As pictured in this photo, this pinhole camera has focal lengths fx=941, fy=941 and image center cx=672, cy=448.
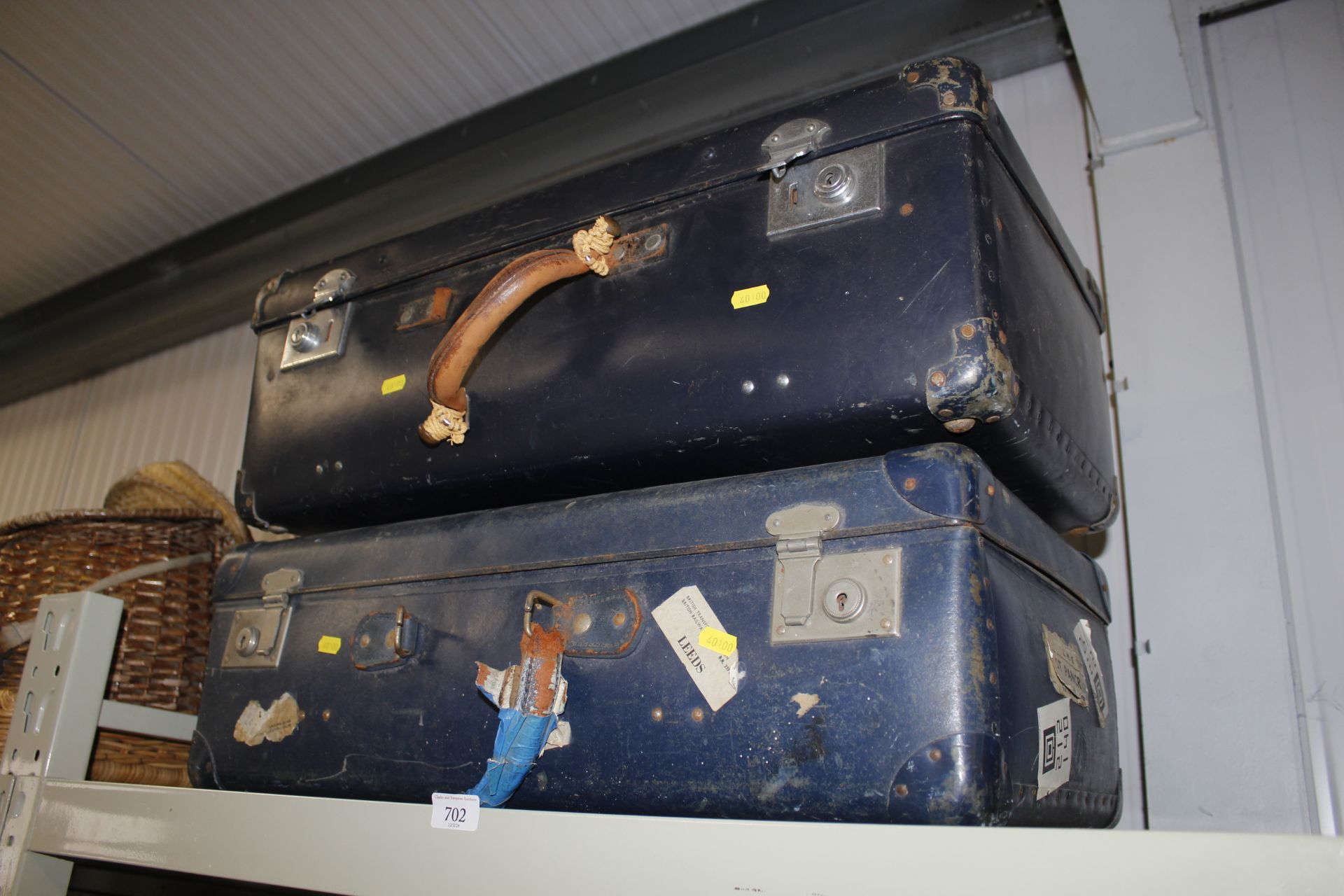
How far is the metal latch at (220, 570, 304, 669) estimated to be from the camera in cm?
105

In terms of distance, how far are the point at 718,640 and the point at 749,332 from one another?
27 centimetres

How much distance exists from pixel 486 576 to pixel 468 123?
137 cm

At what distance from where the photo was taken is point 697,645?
29.9 inches

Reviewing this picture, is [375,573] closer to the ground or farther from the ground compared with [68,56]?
closer to the ground

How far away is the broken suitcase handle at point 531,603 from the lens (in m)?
0.83

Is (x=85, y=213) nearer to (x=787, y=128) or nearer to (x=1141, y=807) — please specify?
(x=787, y=128)

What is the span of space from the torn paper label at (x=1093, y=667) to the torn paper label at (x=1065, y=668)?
0.02 meters

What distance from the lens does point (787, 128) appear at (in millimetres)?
875

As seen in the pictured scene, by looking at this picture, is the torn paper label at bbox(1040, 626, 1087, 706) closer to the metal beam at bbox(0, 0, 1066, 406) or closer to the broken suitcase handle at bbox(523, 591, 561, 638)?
the broken suitcase handle at bbox(523, 591, 561, 638)

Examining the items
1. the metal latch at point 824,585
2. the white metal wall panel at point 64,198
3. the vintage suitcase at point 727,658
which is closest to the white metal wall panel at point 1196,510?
the vintage suitcase at point 727,658

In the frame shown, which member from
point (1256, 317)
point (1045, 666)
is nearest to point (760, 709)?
point (1045, 666)

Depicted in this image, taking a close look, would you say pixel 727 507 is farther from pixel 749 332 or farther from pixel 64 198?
pixel 64 198

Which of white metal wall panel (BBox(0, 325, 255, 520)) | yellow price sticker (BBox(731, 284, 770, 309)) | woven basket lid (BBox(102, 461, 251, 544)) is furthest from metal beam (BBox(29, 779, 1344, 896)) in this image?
white metal wall panel (BBox(0, 325, 255, 520))

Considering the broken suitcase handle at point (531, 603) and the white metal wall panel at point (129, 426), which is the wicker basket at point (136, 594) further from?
the white metal wall panel at point (129, 426)
